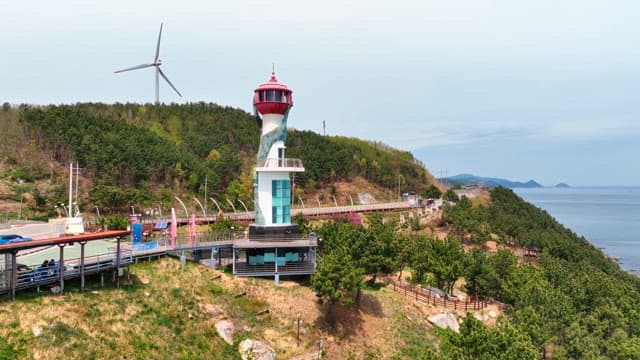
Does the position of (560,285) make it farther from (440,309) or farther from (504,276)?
(440,309)

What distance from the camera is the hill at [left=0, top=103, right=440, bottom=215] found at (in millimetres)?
68938

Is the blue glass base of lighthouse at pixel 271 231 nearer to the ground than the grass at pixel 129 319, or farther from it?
farther from it

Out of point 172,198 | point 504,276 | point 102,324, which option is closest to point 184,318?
point 102,324

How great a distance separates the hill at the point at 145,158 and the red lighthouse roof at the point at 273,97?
32.7m

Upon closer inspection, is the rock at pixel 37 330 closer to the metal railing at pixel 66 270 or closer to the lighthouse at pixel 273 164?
the metal railing at pixel 66 270

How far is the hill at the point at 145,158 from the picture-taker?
6894 centimetres

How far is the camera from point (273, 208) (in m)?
39.4

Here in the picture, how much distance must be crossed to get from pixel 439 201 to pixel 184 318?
7231 cm

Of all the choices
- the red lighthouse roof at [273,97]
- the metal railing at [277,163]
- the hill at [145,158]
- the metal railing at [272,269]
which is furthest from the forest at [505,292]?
the hill at [145,158]

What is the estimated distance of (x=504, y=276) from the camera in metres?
45.1

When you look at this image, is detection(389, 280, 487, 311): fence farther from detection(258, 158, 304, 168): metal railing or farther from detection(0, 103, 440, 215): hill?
detection(0, 103, 440, 215): hill

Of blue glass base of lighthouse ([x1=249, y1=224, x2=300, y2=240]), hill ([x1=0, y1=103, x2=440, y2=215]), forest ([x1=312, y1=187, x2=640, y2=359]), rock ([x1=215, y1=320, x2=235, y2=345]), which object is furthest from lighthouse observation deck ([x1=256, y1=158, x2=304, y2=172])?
hill ([x1=0, y1=103, x2=440, y2=215])

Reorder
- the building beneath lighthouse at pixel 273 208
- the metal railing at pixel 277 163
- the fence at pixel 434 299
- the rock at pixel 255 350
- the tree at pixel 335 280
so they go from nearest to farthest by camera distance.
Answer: the rock at pixel 255 350, the tree at pixel 335 280, the building beneath lighthouse at pixel 273 208, the metal railing at pixel 277 163, the fence at pixel 434 299

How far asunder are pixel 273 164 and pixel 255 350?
50.4ft
